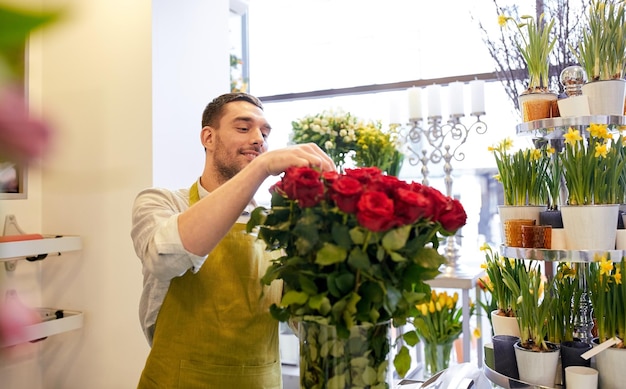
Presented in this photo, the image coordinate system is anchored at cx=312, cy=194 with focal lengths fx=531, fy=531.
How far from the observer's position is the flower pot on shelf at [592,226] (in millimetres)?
1444

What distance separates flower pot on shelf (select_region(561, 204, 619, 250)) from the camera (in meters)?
1.44

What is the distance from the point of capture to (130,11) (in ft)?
8.06

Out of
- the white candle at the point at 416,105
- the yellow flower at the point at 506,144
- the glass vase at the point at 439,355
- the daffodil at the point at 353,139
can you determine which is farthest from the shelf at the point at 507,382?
the white candle at the point at 416,105

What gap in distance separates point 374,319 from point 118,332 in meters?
2.00

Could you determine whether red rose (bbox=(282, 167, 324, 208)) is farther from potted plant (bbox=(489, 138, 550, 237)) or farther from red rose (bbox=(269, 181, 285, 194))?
potted plant (bbox=(489, 138, 550, 237))

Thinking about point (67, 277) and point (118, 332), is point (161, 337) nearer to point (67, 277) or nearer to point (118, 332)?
point (118, 332)

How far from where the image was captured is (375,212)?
80 centimetres

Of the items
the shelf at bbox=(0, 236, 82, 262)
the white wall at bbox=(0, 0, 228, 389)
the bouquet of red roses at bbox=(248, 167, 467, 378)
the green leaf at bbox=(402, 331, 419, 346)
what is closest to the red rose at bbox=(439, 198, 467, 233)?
the bouquet of red roses at bbox=(248, 167, 467, 378)

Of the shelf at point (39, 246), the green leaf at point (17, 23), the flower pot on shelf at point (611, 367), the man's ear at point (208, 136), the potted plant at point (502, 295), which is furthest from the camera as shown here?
the shelf at point (39, 246)

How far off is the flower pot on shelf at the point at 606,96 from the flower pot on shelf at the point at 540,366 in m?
0.70

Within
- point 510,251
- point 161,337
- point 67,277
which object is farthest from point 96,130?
point 510,251

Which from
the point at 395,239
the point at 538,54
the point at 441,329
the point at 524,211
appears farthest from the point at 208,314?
the point at 441,329

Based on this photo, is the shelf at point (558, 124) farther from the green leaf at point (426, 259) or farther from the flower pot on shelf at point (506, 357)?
the green leaf at point (426, 259)

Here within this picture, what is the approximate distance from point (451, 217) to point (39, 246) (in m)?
1.94
